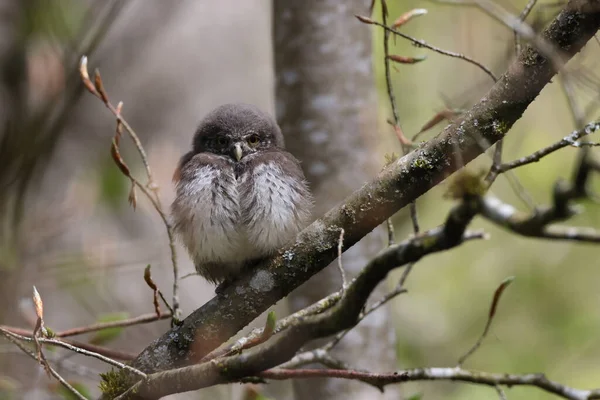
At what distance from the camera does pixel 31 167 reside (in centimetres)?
499

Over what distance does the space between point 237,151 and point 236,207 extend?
0.50 metres

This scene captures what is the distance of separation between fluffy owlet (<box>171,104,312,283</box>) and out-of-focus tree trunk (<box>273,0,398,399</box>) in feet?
1.50

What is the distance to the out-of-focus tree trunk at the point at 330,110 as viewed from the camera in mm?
4031

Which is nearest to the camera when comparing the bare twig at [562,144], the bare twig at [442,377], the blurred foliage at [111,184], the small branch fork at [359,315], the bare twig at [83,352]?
the small branch fork at [359,315]

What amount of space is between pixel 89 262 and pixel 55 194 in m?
2.81

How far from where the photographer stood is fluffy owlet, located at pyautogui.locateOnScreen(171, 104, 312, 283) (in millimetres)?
3129

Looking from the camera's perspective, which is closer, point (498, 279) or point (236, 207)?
point (236, 207)

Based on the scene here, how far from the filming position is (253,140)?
3.88 m

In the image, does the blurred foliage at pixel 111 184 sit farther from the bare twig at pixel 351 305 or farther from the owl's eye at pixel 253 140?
the bare twig at pixel 351 305

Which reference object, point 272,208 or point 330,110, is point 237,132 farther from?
point 272,208

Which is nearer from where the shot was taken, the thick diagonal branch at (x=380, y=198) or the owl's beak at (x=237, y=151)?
the thick diagonal branch at (x=380, y=198)

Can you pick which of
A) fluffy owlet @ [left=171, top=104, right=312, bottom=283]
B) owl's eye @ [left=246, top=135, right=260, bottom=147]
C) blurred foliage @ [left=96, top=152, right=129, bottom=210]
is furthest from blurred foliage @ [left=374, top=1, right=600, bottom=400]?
fluffy owlet @ [left=171, top=104, right=312, bottom=283]

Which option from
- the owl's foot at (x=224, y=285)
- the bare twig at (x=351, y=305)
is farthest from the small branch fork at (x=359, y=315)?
the owl's foot at (x=224, y=285)

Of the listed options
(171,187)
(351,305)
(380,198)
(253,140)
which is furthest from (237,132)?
(351,305)
